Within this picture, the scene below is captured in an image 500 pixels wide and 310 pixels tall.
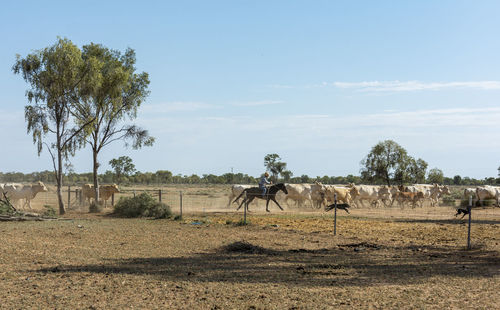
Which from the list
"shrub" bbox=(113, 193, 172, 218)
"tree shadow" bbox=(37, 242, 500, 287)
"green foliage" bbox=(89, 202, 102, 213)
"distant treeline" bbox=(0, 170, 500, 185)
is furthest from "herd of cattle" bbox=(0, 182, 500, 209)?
"distant treeline" bbox=(0, 170, 500, 185)

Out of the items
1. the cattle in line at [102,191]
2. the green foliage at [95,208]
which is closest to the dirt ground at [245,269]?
the green foliage at [95,208]

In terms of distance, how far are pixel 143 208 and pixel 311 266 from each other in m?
16.6

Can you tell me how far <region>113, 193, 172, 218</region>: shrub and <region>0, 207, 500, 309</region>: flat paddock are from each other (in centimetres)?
659

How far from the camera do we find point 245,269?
36.0ft

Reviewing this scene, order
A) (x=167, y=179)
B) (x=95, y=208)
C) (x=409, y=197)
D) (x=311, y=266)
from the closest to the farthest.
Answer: (x=311, y=266) < (x=95, y=208) < (x=409, y=197) < (x=167, y=179)

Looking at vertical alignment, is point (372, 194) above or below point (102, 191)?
below

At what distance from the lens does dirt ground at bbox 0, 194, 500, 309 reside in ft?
27.1

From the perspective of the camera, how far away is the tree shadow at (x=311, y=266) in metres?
10.0

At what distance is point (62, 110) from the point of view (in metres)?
28.9

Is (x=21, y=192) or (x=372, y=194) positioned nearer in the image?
(x=21, y=192)

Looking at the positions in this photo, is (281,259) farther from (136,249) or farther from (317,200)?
(317,200)

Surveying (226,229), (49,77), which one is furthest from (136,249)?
(49,77)

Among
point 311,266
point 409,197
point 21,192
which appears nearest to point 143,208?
point 21,192

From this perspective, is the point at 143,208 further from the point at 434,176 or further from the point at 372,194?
the point at 434,176
